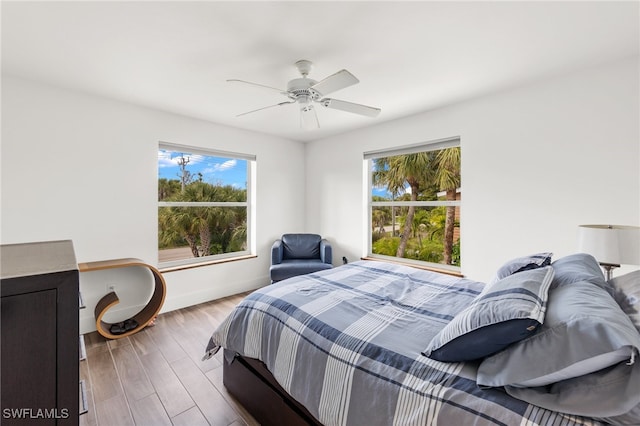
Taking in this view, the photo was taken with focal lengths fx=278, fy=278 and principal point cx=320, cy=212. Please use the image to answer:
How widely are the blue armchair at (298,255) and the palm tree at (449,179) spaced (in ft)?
5.07

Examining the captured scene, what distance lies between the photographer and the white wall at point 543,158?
7.22 ft

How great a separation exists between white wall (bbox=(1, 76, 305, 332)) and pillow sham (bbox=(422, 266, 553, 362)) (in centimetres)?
320

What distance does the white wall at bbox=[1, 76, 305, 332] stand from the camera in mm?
2479

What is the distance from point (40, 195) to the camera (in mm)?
2580

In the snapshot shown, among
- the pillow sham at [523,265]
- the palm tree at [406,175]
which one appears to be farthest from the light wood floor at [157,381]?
the palm tree at [406,175]

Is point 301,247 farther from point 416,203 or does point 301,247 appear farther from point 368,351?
point 368,351

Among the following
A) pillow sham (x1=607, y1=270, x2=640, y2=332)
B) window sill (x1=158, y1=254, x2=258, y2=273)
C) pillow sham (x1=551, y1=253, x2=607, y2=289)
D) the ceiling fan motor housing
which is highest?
the ceiling fan motor housing

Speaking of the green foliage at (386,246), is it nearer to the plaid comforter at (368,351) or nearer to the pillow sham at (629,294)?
the plaid comforter at (368,351)

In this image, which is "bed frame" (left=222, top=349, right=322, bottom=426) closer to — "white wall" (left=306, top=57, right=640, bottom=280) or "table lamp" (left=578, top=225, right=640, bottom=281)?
"table lamp" (left=578, top=225, right=640, bottom=281)

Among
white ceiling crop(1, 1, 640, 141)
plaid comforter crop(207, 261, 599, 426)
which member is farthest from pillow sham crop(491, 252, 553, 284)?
white ceiling crop(1, 1, 640, 141)

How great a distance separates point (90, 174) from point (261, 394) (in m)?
Result: 2.74

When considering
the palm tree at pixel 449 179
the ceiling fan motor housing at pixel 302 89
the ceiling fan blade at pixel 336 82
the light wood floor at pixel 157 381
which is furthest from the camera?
the palm tree at pixel 449 179

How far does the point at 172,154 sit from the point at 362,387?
349 centimetres

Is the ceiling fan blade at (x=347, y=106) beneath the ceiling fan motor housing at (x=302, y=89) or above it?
beneath
